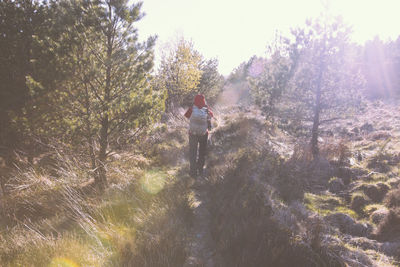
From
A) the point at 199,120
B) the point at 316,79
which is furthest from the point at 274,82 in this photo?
the point at 199,120

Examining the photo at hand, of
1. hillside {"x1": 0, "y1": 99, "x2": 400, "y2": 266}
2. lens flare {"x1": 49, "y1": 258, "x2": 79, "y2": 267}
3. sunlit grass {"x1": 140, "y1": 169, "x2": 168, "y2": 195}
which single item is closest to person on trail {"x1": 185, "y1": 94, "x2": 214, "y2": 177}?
hillside {"x1": 0, "y1": 99, "x2": 400, "y2": 266}

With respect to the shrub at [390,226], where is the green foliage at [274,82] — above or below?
above

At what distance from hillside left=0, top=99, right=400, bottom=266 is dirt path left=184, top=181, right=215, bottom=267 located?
0.7 inches

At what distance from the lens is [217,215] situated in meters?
3.97

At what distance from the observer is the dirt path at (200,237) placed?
3.00m

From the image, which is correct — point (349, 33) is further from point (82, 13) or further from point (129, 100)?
point (82, 13)

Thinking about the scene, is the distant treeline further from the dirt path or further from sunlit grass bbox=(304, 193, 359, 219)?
the dirt path

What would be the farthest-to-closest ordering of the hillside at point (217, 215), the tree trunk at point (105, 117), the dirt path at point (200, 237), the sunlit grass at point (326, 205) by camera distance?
1. the tree trunk at point (105, 117)
2. the sunlit grass at point (326, 205)
3. the dirt path at point (200, 237)
4. the hillside at point (217, 215)

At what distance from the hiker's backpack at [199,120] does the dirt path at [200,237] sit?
1683 mm

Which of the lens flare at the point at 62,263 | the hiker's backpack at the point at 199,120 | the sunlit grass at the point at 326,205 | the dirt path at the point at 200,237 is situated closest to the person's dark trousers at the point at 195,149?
the hiker's backpack at the point at 199,120

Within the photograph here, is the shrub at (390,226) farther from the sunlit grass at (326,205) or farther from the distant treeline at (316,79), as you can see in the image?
the distant treeline at (316,79)

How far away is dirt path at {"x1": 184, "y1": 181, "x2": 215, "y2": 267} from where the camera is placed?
9.83ft

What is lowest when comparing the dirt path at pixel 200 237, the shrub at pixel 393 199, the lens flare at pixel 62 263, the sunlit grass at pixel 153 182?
the dirt path at pixel 200 237

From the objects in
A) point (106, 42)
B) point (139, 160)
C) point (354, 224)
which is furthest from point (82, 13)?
point (354, 224)
